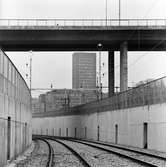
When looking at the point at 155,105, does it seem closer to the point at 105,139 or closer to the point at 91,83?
the point at 105,139

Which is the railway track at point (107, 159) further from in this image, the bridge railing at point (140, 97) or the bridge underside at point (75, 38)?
the bridge underside at point (75, 38)

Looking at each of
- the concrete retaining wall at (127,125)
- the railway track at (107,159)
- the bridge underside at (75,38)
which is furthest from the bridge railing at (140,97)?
the bridge underside at (75,38)

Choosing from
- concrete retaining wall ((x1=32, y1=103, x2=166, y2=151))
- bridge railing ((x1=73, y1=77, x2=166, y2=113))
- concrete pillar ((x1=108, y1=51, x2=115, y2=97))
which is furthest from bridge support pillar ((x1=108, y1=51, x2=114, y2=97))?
bridge railing ((x1=73, y1=77, x2=166, y2=113))

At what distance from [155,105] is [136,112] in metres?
6.06

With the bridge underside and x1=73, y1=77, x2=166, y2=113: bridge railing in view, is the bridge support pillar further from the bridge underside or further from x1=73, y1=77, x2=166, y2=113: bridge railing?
x1=73, y1=77, x2=166, y2=113: bridge railing

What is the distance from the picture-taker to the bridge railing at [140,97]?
32.2m

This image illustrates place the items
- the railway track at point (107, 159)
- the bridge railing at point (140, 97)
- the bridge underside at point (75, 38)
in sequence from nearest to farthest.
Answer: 1. the railway track at point (107, 159)
2. the bridge railing at point (140, 97)
3. the bridge underside at point (75, 38)

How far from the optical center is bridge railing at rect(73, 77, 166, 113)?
32206 mm

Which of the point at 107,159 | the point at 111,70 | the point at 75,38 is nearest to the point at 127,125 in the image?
the point at 75,38

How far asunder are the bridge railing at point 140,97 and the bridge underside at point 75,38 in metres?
7.40

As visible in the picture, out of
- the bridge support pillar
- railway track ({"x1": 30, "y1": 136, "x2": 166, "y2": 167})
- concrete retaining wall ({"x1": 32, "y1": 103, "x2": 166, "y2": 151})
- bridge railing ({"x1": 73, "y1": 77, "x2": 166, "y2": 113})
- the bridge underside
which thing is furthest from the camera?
the bridge support pillar

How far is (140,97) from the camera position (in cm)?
3828

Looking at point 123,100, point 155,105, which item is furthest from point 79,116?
point 155,105

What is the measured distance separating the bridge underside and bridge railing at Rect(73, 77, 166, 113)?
7.40 metres
